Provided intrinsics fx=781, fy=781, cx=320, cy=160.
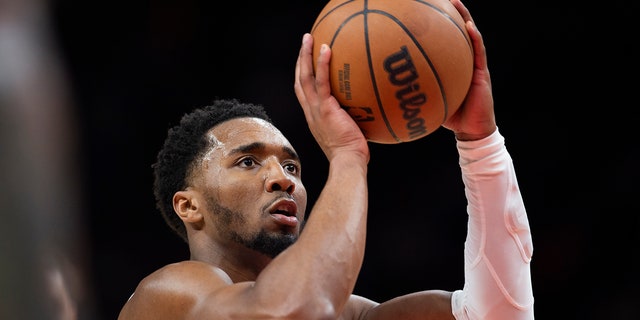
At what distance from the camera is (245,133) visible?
2998 millimetres

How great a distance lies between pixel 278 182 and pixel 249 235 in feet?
0.71

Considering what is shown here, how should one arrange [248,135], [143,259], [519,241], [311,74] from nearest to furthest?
[311,74] → [519,241] → [248,135] → [143,259]

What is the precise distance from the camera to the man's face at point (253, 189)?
277cm

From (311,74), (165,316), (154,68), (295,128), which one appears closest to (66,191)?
(154,68)

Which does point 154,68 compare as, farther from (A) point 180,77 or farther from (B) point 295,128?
(B) point 295,128

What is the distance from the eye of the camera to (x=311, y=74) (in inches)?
90.3

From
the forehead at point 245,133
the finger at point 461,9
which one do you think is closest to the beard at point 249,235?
the forehead at point 245,133

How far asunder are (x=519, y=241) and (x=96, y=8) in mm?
3325

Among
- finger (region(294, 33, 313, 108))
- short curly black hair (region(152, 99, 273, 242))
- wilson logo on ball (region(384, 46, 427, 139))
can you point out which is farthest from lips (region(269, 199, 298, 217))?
wilson logo on ball (region(384, 46, 427, 139))

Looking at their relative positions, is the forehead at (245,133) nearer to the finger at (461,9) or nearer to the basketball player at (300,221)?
the basketball player at (300,221)

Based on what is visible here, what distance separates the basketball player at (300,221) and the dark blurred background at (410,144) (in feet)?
4.77

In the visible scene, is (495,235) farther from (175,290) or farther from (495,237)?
(175,290)

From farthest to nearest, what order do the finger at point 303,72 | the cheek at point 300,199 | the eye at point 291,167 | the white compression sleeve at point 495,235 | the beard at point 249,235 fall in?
1. the eye at point 291,167
2. the cheek at point 300,199
3. the beard at point 249,235
4. the white compression sleeve at point 495,235
5. the finger at point 303,72

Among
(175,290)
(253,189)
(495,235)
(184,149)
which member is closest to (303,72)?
(253,189)
